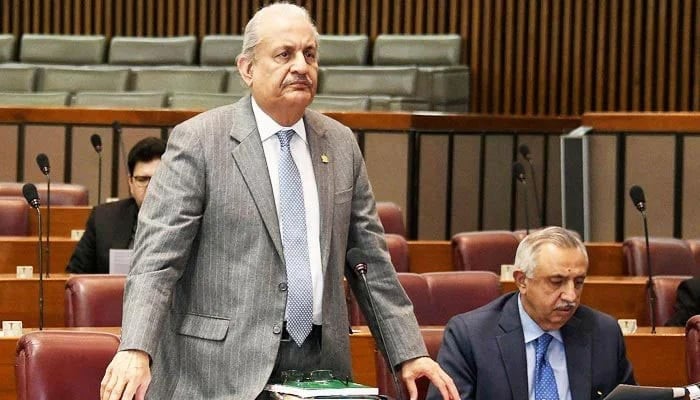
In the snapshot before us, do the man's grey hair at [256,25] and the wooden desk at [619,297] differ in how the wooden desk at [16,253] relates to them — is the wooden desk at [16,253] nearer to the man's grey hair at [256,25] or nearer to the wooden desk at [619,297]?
the wooden desk at [619,297]

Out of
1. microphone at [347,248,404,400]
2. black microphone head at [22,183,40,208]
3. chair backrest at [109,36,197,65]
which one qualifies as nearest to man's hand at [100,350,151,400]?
microphone at [347,248,404,400]

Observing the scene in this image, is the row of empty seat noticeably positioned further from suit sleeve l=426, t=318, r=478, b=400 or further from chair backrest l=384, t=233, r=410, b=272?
suit sleeve l=426, t=318, r=478, b=400

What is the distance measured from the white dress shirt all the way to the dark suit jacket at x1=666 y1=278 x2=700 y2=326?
288 cm

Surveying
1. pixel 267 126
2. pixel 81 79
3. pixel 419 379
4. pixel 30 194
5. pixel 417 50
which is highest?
pixel 417 50

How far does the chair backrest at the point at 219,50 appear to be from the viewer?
12.2 metres

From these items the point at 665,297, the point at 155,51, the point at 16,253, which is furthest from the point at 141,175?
the point at 155,51

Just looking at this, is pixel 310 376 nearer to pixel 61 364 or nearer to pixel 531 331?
pixel 61 364

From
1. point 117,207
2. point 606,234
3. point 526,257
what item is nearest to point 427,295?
point 526,257

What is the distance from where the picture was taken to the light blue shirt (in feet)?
13.0

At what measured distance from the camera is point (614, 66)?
12531 mm

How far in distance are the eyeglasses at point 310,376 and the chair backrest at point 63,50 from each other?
9905 millimetres

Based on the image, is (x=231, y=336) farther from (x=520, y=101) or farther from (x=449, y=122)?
(x=520, y=101)

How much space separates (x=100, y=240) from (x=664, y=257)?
8.62ft

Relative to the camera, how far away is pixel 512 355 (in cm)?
396
